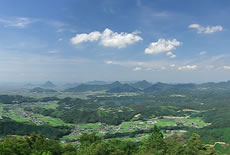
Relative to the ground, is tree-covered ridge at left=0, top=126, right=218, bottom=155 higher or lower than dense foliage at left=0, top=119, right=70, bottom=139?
higher

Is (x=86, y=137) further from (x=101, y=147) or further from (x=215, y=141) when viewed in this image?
(x=215, y=141)

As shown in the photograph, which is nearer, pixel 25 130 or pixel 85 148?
pixel 85 148

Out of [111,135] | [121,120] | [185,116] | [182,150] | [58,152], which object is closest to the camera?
[58,152]

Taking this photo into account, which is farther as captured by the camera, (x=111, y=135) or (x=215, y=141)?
(x=111, y=135)

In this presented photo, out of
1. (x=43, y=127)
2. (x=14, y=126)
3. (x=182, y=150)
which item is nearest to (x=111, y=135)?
(x=43, y=127)

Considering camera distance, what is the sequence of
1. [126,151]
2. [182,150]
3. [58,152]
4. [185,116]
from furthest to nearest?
1. [185,116]
2. [126,151]
3. [182,150]
4. [58,152]

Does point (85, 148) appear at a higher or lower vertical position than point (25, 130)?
higher

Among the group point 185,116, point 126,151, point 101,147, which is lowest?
point 185,116

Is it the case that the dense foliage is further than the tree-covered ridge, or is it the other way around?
the dense foliage

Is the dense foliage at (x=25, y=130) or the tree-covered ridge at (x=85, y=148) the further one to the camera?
the dense foliage at (x=25, y=130)

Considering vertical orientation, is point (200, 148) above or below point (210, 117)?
above

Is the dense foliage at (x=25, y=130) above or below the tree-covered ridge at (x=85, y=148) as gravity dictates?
below
